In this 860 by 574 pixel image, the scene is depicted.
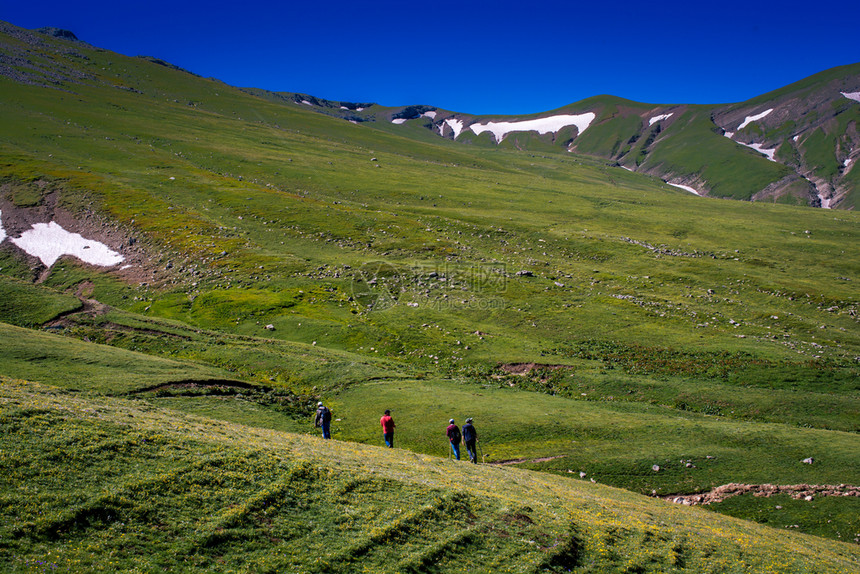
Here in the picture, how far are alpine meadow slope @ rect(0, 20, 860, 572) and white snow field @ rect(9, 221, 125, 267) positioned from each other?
1.38ft

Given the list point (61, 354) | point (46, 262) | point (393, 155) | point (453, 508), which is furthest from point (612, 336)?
point (393, 155)

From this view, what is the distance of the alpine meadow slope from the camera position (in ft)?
43.8

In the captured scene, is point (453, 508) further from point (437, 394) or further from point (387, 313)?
point (387, 313)

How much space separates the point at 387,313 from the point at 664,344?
27.4 metres

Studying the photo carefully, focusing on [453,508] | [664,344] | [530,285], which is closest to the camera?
[453,508]

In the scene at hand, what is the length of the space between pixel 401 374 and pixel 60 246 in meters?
55.8

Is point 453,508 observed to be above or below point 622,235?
below

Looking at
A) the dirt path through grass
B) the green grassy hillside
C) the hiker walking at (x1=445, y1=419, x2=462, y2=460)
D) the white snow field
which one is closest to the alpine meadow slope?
the green grassy hillside

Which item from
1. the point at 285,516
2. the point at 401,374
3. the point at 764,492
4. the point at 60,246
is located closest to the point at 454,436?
the point at 285,516

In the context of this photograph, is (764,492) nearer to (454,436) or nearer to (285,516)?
(454,436)

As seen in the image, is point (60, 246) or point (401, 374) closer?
point (401, 374)

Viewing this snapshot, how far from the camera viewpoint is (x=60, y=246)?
6512cm

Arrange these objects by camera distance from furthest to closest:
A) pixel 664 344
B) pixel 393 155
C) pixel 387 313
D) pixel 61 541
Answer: pixel 393 155 → pixel 387 313 → pixel 664 344 → pixel 61 541

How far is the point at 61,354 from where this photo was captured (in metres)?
30.9
